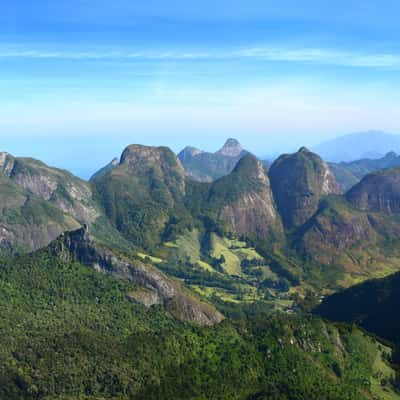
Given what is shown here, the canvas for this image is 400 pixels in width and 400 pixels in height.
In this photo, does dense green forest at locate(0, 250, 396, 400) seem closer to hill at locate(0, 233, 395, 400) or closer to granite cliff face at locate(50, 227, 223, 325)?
hill at locate(0, 233, 395, 400)

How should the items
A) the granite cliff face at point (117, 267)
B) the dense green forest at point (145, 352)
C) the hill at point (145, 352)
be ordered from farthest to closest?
the granite cliff face at point (117, 267) < the hill at point (145, 352) < the dense green forest at point (145, 352)

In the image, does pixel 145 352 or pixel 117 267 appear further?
pixel 117 267

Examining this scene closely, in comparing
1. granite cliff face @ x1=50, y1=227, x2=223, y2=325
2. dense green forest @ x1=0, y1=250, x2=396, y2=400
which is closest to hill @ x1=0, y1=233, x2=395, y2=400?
dense green forest @ x1=0, y1=250, x2=396, y2=400

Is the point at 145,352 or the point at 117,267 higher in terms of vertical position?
the point at 117,267

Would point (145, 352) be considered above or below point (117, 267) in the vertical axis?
below

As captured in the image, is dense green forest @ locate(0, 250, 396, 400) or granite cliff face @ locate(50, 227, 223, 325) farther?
granite cliff face @ locate(50, 227, 223, 325)

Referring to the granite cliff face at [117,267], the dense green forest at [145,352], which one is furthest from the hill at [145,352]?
the granite cliff face at [117,267]

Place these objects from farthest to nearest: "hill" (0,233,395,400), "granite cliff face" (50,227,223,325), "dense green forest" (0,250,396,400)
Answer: "granite cliff face" (50,227,223,325), "hill" (0,233,395,400), "dense green forest" (0,250,396,400)

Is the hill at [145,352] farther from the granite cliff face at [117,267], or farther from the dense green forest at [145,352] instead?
the granite cliff face at [117,267]

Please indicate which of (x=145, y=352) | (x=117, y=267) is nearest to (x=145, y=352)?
(x=145, y=352)

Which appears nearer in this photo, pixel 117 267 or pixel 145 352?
pixel 145 352

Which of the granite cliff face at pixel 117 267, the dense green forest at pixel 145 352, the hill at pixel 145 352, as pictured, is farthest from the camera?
the granite cliff face at pixel 117 267

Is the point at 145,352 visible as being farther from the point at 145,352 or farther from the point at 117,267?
the point at 117,267
